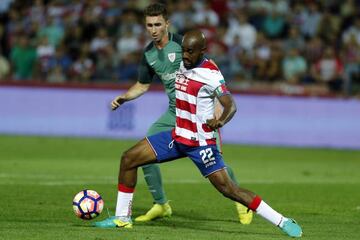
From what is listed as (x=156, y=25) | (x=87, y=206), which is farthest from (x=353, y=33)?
(x=87, y=206)

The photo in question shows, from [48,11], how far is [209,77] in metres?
16.6

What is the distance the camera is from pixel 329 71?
2289 cm

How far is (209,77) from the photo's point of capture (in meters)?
9.62

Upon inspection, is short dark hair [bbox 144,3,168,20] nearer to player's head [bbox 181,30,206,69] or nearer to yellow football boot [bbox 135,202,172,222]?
player's head [bbox 181,30,206,69]

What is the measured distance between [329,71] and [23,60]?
24.9 ft

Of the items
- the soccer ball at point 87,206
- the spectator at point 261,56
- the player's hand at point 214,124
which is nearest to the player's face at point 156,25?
the player's hand at point 214,124

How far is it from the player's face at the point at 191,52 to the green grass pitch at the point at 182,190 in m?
1.79

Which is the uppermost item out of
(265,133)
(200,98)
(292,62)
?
(200,98)

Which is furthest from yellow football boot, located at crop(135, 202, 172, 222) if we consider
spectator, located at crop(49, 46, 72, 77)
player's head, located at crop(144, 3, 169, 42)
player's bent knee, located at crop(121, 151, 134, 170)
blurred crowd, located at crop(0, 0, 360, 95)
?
spectator, located at crop(49, 46, 72, 77)

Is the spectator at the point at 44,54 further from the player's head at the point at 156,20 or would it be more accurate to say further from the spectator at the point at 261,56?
the player's head at the point at 156,20

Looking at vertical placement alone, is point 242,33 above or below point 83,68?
above

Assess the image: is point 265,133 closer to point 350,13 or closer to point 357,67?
point 357,67

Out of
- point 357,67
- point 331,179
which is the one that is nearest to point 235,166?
point 331,179

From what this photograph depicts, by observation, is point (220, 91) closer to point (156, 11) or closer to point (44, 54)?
point (156, 11)
